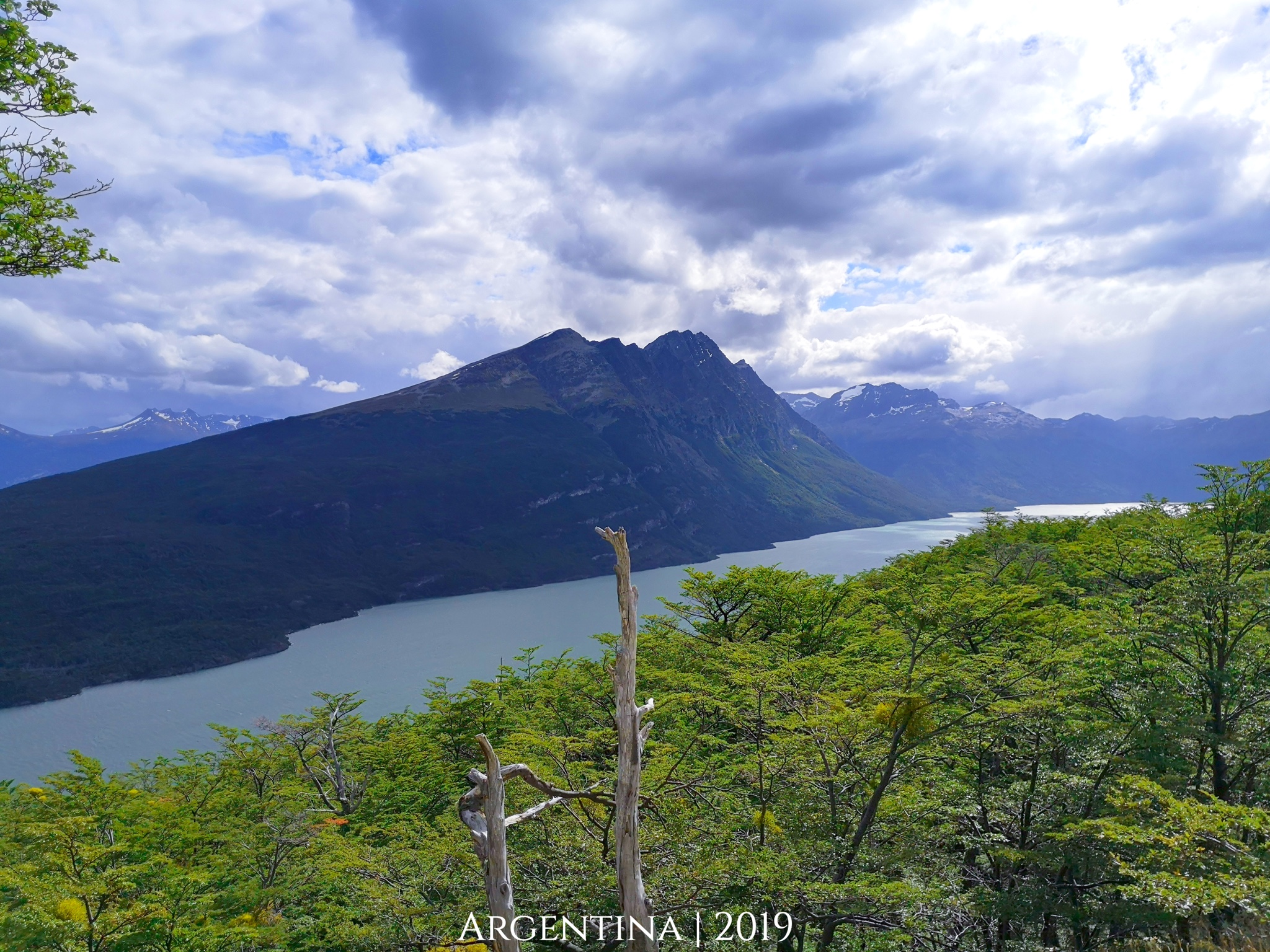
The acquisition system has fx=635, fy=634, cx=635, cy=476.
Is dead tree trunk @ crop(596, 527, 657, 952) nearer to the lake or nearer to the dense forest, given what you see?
the dense forest

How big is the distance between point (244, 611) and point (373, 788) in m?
95.9

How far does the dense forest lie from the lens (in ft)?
27.5

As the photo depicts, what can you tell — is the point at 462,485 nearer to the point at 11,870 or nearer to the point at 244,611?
the point at 244,611

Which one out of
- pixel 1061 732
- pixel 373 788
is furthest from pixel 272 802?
pixel 1061 732

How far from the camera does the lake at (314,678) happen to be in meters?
52.8

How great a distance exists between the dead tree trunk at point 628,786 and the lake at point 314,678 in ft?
99.5

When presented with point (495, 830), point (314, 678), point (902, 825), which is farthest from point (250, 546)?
point (495, 830)

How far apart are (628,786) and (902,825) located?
23.7ft

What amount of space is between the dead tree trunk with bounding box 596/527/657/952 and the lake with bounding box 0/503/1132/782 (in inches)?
1194

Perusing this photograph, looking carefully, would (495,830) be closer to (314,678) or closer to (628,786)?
(628,786)

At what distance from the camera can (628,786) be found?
17.0 feet

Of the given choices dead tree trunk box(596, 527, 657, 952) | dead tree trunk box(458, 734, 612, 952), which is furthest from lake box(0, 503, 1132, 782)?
dead tree trunk box(458, 734, 612, 952)

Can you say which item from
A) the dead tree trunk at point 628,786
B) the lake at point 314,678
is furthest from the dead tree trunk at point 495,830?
the lake at point 314,678

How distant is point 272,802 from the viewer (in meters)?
20.4
